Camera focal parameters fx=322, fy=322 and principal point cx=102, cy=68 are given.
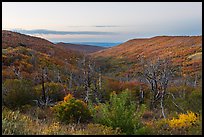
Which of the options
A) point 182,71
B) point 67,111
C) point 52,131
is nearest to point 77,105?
point 67,111

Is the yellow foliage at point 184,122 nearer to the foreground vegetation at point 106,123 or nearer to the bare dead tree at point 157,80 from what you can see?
the foreground vegetation at point 106,123

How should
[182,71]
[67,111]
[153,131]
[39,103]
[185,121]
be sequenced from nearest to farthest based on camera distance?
[153,131] → [185,121] → [67,111] → [39,103] → [182,71]

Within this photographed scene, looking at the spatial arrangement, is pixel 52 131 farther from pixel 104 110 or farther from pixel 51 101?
pixel 51 101

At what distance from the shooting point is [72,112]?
10102mm

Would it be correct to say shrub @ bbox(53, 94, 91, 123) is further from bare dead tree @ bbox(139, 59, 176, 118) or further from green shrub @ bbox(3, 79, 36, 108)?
green shrub @ bbox(3, 79, 36, 108)

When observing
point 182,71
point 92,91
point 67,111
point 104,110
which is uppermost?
point 104,110

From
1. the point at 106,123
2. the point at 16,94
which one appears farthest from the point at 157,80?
the point at 106,123

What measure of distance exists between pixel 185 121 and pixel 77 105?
135 inches

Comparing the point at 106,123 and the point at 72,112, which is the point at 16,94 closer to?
the point at 72,112

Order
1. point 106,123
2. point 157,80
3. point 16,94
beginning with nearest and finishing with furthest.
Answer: point 106,123 → point 16,94 → point 157,80

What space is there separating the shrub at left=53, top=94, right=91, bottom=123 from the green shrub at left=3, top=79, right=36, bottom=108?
480 centimetres

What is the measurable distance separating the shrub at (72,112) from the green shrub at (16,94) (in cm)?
480

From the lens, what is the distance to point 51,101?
18.3m

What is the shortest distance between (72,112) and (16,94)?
5189 mm
